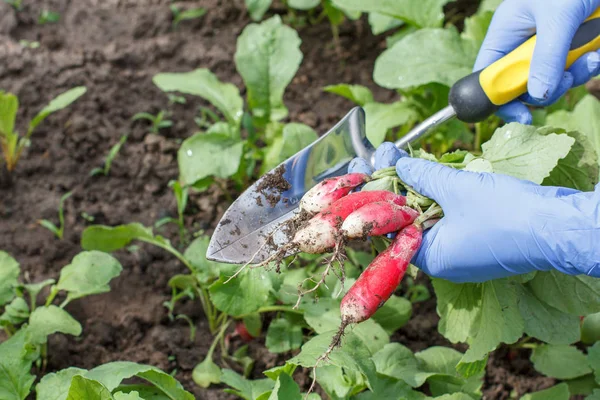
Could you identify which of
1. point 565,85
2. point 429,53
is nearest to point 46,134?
point 429,53

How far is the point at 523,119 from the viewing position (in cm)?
213

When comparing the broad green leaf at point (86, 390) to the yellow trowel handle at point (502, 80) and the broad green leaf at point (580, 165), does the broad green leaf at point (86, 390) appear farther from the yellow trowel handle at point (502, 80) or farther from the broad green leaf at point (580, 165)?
the broad green leaf at point (580, 165)

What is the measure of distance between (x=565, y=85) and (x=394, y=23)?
1.21 m

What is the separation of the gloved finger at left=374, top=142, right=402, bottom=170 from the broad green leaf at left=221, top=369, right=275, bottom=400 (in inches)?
30.2

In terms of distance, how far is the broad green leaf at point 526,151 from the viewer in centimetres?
187

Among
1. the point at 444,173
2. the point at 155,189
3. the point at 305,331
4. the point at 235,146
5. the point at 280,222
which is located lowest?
the point at 305,331

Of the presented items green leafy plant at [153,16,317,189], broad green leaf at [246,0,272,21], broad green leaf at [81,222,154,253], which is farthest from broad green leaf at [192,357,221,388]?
broad green leaf at [246,0,272,21]

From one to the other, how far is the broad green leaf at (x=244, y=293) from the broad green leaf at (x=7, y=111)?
1.30 m

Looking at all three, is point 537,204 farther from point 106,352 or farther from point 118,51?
point 118,51

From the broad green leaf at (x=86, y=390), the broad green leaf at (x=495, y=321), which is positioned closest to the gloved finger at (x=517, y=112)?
the broad green leaf at (x=495, y=321)

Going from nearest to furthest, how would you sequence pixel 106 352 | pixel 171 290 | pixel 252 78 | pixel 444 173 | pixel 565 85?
pixel 444 173, pixel 565 85, pixel 106 352, pixel 171 290, pixel 252 78

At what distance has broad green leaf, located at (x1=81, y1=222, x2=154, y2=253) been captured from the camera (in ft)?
7.90

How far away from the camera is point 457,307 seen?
2.08 meters

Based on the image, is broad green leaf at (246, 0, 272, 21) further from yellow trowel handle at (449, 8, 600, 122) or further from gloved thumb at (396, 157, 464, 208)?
gloved thumb at (396, 157, 464, 208)
